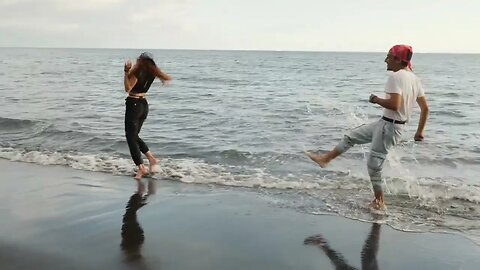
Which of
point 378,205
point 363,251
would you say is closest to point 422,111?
point 378,205

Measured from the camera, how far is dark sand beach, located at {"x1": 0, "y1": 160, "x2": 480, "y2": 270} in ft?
13.7

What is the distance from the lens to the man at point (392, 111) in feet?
18.0

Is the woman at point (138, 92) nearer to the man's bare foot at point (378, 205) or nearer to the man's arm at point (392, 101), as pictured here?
the man's arm at point (392, 101)

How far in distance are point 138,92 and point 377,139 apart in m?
3.80

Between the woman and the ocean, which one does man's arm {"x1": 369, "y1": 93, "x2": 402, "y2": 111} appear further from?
the woman

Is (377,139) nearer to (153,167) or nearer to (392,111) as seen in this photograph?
(392,111)

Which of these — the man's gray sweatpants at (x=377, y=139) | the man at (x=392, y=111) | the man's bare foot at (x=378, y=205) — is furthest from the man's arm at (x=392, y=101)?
the man's bare foot at (x=378, y=205)

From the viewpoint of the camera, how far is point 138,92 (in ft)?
24.5

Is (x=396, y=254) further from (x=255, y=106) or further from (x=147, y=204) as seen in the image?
(x=255, y=106)

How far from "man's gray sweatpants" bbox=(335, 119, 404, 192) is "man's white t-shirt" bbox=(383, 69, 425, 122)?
135 mm

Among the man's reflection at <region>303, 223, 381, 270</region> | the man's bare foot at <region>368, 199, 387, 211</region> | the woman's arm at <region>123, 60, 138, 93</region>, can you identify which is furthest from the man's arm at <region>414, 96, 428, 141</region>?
the woman's arm at <region>123, 60, 138, 93</region>

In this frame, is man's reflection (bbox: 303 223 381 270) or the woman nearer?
man's reflection (bbox: 303 223 381 270)

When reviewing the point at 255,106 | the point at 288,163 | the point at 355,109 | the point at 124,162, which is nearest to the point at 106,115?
the point at 255,106

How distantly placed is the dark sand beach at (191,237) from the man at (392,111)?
3.02ft
